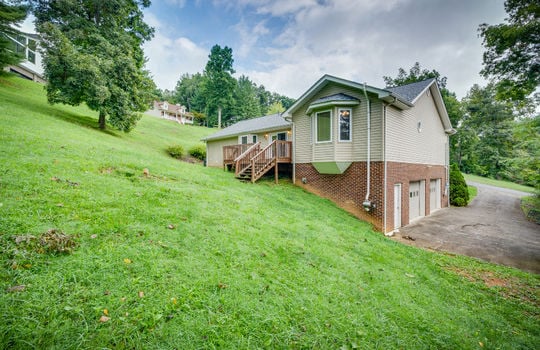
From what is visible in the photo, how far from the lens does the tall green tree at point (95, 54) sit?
14.1 meters

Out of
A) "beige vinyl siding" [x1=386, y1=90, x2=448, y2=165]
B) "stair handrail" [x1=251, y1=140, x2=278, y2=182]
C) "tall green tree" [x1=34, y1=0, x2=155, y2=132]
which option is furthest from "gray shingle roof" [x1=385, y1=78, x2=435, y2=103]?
"tall green tree" [x1=34, y1=0, x2=155, y2=132]

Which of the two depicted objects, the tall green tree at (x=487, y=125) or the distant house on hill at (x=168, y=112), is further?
the distant house on hill at (x=168, y=112)

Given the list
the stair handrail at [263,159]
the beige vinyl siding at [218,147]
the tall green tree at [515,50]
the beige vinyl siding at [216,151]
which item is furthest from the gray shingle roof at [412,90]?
the beige vinyl siding at [216,151]

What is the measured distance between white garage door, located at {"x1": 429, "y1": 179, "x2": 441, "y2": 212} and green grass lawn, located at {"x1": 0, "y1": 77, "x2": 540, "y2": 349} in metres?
8.51

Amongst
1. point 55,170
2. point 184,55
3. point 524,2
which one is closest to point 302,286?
point 55,170

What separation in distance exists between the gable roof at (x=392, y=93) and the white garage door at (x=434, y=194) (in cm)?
428

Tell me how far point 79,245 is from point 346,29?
59.4 feet

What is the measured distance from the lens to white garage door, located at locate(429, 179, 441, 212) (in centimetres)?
1443

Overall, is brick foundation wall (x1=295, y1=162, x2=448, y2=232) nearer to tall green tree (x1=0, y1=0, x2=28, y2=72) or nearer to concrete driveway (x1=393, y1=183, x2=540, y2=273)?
concrete driveway (x1=393, y1=183, x2=540, y2=273)

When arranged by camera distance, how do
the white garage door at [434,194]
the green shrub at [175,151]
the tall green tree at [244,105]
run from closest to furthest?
the white garage door at [434,194] → the green shrub at [175,151] → the tall green tree at [244,105]

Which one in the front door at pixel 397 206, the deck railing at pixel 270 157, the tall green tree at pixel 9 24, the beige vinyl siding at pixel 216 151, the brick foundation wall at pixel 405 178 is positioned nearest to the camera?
the brick foundation wall at pixel 405 178

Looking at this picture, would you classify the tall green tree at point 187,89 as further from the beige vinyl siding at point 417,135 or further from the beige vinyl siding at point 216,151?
the beige vinyl siding at point 417,135

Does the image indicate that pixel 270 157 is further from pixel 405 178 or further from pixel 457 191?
pixel 457 191

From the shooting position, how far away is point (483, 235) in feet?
32.1
